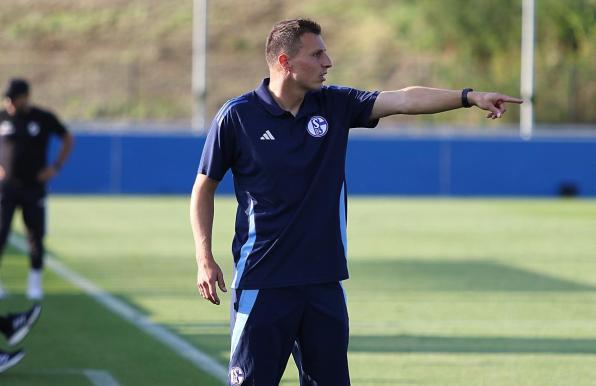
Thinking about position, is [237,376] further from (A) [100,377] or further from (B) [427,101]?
(A) [100,377]

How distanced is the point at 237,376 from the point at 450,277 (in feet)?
32.7

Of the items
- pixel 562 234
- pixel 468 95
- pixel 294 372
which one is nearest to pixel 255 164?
pixel 468 95

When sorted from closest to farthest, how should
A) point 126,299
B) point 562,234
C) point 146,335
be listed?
1. point 146,335
2. point 126,299
3. point 562,234

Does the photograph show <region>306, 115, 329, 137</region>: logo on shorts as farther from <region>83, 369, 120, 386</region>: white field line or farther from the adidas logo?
<region>83, 369, 120, 386</region>: white field line

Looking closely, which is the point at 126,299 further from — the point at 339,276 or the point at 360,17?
the point at 360,17

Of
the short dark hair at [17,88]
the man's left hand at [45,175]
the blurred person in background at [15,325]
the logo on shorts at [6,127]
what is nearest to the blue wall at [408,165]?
the man's left hand at [45,175]

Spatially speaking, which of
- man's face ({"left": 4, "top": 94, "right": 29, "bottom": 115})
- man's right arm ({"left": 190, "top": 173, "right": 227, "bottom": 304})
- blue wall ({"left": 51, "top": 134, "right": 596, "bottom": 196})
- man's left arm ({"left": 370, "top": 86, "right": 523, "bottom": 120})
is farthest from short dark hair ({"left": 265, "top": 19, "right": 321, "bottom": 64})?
blue wall ({"left": 51, "top": 134, "right": 596, "bottom": 196})

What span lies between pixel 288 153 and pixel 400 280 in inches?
378

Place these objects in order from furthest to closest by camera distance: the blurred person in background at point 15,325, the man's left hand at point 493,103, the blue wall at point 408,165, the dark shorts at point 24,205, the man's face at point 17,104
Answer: the blue wall at point 408,165 → the dark shorts at point 24,205 → the man's face at point 17,104 → the blurred person in background at point 15,325 → the man's left hand at point 493,103

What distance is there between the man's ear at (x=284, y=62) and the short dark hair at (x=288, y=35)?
19 mm

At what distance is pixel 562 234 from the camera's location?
2238cm

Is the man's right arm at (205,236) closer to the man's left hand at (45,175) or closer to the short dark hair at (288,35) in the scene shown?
the short dark hair at (288,35)

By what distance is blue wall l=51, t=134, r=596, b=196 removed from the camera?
111ft

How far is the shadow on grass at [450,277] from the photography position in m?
14.9
